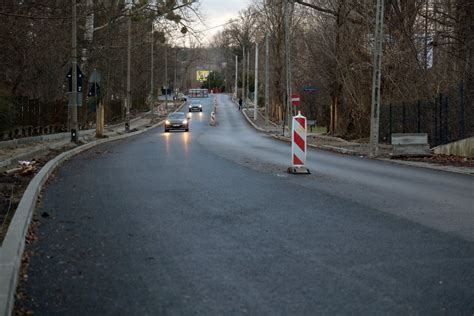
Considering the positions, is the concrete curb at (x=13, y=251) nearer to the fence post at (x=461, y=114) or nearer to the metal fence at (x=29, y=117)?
the metal fence at (x=29, y=117)

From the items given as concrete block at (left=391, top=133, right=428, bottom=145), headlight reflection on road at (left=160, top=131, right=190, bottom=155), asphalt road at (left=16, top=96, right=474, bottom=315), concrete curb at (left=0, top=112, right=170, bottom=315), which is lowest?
asphalt road at (left=16, top=96, right=474, bottom=315)

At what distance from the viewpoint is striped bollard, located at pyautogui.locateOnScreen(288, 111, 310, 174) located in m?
15.5

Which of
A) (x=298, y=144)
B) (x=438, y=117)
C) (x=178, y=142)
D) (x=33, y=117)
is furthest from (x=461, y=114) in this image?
(x=33, y=117)

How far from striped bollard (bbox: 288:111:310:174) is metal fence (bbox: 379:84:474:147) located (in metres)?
9.08

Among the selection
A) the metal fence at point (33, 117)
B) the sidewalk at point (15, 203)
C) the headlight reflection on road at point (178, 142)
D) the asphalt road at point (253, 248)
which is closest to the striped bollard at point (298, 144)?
the asphalt road at point (253, 248)

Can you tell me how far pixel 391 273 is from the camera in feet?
20.5

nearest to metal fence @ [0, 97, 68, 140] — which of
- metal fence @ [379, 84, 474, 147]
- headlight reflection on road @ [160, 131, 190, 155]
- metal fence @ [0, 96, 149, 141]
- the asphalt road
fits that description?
metal fence @ [0, 96, 149, 141]

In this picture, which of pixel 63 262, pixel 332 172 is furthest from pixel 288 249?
pixel 332 172

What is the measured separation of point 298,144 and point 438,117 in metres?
12.0

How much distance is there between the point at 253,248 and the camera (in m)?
7.41

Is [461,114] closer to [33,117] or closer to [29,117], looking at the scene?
[29,117]

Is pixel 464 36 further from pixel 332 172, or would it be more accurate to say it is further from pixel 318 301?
pixel 318 301

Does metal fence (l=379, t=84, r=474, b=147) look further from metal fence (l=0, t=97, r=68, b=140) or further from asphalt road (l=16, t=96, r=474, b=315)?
metal fence (l=0, t=97, r=68, b=140)

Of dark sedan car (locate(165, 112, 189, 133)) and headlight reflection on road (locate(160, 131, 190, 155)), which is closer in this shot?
headlight reflection on road (locate(160, 131, 190, 155))
